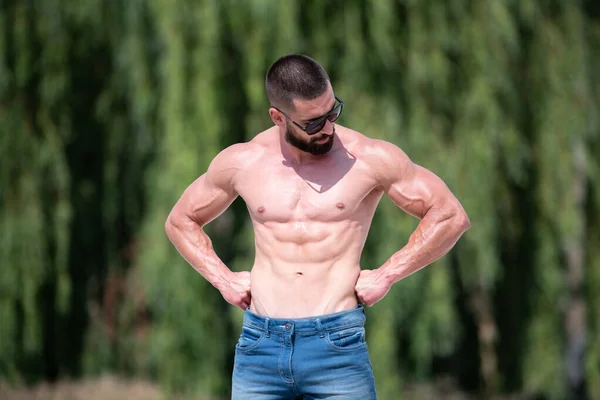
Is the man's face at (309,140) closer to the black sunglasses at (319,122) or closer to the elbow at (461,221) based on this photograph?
the black sunglasses at (319,122)

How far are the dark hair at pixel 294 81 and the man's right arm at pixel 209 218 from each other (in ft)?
1.00

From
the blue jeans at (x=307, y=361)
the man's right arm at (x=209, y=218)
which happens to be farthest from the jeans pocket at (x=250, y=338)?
the man's right arm at (x=209, y=218)

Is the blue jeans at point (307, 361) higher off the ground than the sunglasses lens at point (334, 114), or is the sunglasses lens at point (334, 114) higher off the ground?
the sunglasses lens at point (334, 114)

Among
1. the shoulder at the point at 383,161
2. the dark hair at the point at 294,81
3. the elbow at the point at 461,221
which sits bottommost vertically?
the elbow at the point at 461,221

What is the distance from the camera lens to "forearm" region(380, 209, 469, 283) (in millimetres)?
3398

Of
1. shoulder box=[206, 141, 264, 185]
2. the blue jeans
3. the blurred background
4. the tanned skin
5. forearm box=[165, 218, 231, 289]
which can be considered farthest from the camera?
the blurred background

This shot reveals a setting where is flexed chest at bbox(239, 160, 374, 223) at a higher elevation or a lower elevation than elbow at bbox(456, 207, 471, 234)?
higher

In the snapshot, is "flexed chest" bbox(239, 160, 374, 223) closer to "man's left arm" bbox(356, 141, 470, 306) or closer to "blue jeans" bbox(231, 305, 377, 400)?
"man's left arm" bbox(356, 141, 470, 306)

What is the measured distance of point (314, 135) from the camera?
3.32 meters

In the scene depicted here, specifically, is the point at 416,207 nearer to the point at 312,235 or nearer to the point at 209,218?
the point at 312,235

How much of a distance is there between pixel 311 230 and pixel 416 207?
13.6 inches

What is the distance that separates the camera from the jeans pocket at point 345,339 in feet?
10.6

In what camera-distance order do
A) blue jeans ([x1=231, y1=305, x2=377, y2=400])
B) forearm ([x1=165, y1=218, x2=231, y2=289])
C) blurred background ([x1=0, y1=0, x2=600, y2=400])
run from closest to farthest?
blue jeans ([x1=231, y1=305, x2=377, y2=400]), forearm ([x1=165, y1=218, x2=231, y2=289]), blurred background ([x1=0, y1=0, x2=600, y2=400])

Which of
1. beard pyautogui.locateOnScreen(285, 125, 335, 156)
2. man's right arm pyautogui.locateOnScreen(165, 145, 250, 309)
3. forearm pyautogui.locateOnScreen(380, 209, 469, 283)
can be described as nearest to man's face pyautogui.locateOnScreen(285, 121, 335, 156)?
beard pyautogui.locateOnScreen(285, 125, 335, 156)
